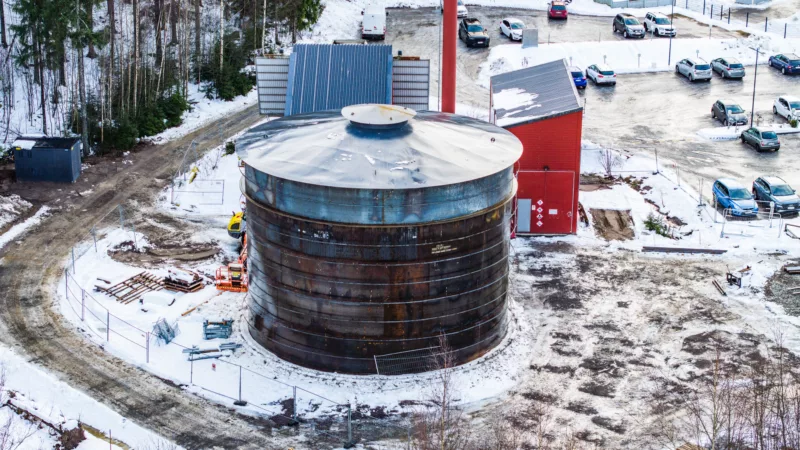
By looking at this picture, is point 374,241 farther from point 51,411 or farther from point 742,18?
point 742,18

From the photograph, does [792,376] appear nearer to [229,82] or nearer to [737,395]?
[737,395]

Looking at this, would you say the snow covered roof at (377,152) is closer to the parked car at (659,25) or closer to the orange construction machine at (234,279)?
the orange construction machine at (234,279)

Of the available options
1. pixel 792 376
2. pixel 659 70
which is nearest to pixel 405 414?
pixel 792 376

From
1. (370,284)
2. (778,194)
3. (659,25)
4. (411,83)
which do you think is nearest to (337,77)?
(411,83)

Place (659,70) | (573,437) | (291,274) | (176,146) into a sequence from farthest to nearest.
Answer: (659,70) → (176,146) → (291,274) → (573,437)

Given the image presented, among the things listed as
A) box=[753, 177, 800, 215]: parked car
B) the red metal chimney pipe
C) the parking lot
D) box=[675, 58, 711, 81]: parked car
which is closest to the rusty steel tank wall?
the red metal chimney pipe

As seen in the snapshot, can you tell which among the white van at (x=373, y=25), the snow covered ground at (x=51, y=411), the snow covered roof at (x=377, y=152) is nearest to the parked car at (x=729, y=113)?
the white van at (x=373, y=25)
